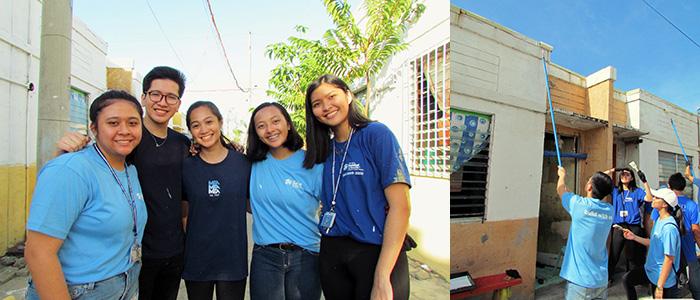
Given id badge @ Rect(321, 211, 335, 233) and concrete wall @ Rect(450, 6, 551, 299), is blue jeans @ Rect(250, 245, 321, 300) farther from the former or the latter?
concrete wall @ Rect(450, 6, 551, 299)

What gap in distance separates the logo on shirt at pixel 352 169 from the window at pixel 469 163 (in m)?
0.38

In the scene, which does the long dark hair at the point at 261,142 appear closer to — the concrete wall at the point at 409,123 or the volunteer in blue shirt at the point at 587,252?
the volunteer in blue shirt at the point at 587,252

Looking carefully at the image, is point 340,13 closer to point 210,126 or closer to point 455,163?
point 210,126

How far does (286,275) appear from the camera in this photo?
171cm

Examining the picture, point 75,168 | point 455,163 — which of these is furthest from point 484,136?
point 75,168

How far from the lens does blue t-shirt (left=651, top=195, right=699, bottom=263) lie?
1768 mm

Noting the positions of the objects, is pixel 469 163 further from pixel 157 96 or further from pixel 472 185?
pixel 157 96

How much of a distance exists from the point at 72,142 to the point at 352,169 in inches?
42.7

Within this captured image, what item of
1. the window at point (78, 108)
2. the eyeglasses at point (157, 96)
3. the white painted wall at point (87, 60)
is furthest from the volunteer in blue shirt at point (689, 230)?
the white painted wall at point (87, 60)

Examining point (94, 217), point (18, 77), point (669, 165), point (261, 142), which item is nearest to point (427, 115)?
point (669, 165)

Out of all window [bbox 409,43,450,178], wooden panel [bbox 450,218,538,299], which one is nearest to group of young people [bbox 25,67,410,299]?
wooden panel [bbox 450,218,538,299]

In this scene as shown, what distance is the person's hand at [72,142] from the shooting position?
139 centimetres

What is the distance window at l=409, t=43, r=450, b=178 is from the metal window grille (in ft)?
5.10

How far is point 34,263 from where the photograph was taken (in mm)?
1180
